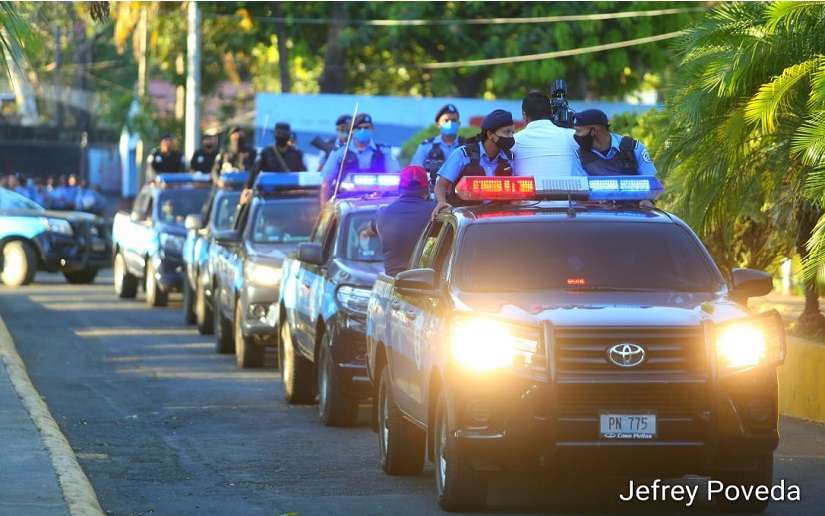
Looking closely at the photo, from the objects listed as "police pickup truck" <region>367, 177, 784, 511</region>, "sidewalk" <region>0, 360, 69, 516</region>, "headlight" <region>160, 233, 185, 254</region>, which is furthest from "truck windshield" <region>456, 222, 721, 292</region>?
"headlight" <region>160, 233, 185, 254</region>

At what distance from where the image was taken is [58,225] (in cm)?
3275

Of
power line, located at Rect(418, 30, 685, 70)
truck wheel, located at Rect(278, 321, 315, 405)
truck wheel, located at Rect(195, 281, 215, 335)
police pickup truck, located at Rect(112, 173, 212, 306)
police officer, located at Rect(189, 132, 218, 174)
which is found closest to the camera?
truck wheel, located at Rect(278, 321, 315, 405)

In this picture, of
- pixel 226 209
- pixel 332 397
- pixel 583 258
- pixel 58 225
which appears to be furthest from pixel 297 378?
pixel 58 225

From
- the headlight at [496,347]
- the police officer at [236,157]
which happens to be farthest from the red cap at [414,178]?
the police officer at [236,157]

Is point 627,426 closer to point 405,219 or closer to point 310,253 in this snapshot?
point 405,219

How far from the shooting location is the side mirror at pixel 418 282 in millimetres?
9992

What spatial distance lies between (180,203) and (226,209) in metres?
5.47

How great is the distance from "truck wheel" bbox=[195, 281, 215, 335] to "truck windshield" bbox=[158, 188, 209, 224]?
470cm

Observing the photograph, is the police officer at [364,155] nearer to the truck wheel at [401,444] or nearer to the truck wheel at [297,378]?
the truck wheel at [297,378]

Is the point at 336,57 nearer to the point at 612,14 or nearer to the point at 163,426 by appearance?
the point at 612,14

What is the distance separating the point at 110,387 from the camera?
671 inches

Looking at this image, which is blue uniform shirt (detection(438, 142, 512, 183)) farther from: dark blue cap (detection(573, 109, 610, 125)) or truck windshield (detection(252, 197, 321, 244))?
truck windshield (detection(252, 197, 321, 244))

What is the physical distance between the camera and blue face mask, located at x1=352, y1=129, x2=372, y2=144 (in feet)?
62.0

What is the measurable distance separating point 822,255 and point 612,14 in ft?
101
